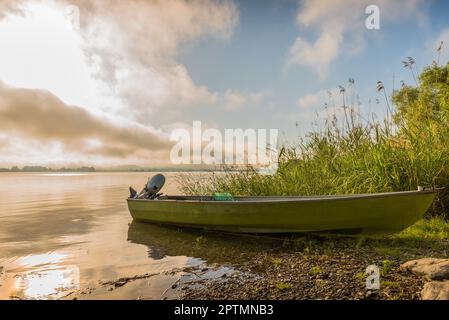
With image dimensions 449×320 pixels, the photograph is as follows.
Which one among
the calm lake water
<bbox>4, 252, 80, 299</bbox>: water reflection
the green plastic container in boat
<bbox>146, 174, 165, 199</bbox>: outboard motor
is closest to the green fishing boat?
the calm lake water

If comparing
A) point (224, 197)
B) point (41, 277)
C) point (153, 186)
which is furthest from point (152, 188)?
point (41, 277)

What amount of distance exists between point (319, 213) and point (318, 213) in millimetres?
21

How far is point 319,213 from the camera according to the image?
24.1 ft

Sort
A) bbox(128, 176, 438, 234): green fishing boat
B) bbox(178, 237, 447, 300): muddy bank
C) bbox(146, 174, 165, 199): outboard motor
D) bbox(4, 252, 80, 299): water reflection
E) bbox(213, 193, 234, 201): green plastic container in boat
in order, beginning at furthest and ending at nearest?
bbox(146, 174, 165, 199): outboard motor < bbox(213, 193, 234, 201): green plastic container in boat < bbox(128, 176, 438, 234): green fishing boat < bbox(4, 252, 80, 299): water reflection < bbox(178, 237, 447, 300): muddy bank

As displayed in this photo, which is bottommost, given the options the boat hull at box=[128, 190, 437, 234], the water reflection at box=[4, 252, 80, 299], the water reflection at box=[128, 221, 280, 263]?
the water reflection at box=[4, 252, 80, 299]

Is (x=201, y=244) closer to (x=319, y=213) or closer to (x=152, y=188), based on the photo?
(x=319, y=213)

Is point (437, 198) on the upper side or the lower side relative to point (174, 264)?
upper

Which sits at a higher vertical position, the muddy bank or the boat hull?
the boat hull

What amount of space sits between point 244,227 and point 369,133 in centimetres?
453

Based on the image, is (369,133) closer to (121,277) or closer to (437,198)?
(437,198)

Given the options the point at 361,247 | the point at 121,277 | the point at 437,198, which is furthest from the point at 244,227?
the point at 437,198

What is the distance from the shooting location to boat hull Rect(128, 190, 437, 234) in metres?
6.86

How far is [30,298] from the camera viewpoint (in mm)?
5305

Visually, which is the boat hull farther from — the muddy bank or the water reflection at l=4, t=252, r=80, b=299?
the water reflection at l=4, t=252, r=80, b=299
